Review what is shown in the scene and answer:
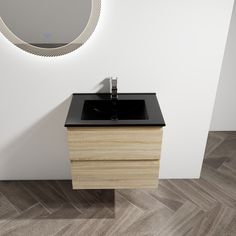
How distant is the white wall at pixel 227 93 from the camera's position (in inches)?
107

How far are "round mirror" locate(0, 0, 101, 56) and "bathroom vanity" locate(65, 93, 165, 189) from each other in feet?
1.35

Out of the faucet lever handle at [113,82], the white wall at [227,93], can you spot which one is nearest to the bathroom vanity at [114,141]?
the faucet lever handle at [113,82]

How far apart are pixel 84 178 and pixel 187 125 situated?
0.94 m

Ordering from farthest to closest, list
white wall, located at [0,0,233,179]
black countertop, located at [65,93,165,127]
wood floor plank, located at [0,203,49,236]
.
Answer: wood floor plank, located at [0,203,49,236], white wall, located at [0,0,233,179], black countertop, located at [65,93,165,127]

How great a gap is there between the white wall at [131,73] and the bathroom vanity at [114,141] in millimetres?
135

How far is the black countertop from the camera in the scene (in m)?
1.67

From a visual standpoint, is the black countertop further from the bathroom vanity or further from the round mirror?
the round mirror

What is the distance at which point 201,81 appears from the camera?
6.67 feet

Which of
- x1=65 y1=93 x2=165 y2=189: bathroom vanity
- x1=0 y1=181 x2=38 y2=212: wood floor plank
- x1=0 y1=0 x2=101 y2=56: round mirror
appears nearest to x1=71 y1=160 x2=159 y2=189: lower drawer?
x1=65 y1=93 x2=165 y2=189: bathroom vanity

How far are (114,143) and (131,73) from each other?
1.87 ft

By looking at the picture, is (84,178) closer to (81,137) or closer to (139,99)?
(81,137)

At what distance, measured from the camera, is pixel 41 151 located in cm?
Result: 234

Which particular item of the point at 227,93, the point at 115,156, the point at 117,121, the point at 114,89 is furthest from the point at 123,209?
the point at 227,93

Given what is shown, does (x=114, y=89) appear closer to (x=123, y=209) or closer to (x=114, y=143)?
(x=114, y=143)
